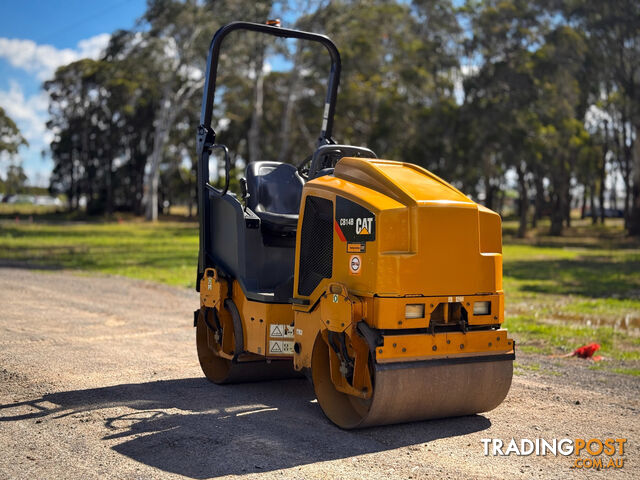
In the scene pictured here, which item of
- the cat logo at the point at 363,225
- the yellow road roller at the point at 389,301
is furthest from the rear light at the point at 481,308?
the cat logo at the point at 363,225

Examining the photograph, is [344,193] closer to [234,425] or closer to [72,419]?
[234,425]

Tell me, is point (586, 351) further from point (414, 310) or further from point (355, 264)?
point (355, 264)

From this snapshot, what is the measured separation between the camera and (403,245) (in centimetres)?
589

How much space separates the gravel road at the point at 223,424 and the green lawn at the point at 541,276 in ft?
7.59

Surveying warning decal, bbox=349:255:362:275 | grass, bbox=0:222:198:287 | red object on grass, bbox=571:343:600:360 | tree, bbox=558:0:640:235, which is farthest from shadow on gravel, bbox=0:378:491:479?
tree, bbox=558:0:640:235

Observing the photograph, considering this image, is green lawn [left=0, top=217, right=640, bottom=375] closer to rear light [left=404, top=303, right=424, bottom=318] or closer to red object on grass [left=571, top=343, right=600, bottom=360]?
red object on grass [left=571, top=343, right=600, bottom=360]

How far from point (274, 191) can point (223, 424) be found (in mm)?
2616

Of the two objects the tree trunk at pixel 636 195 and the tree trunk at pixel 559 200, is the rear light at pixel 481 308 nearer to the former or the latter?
the tree trunk at pixel 636 195

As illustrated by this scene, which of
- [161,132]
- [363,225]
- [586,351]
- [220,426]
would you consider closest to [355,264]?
[363,225]

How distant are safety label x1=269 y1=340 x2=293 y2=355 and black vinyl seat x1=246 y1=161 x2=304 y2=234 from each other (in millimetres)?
Answer: 1177

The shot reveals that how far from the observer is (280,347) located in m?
7.13

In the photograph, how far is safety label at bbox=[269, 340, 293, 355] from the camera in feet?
23.3

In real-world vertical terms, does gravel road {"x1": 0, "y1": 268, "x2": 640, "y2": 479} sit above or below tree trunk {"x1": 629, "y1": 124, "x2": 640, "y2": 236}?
below

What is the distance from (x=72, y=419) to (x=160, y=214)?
2639 inches
